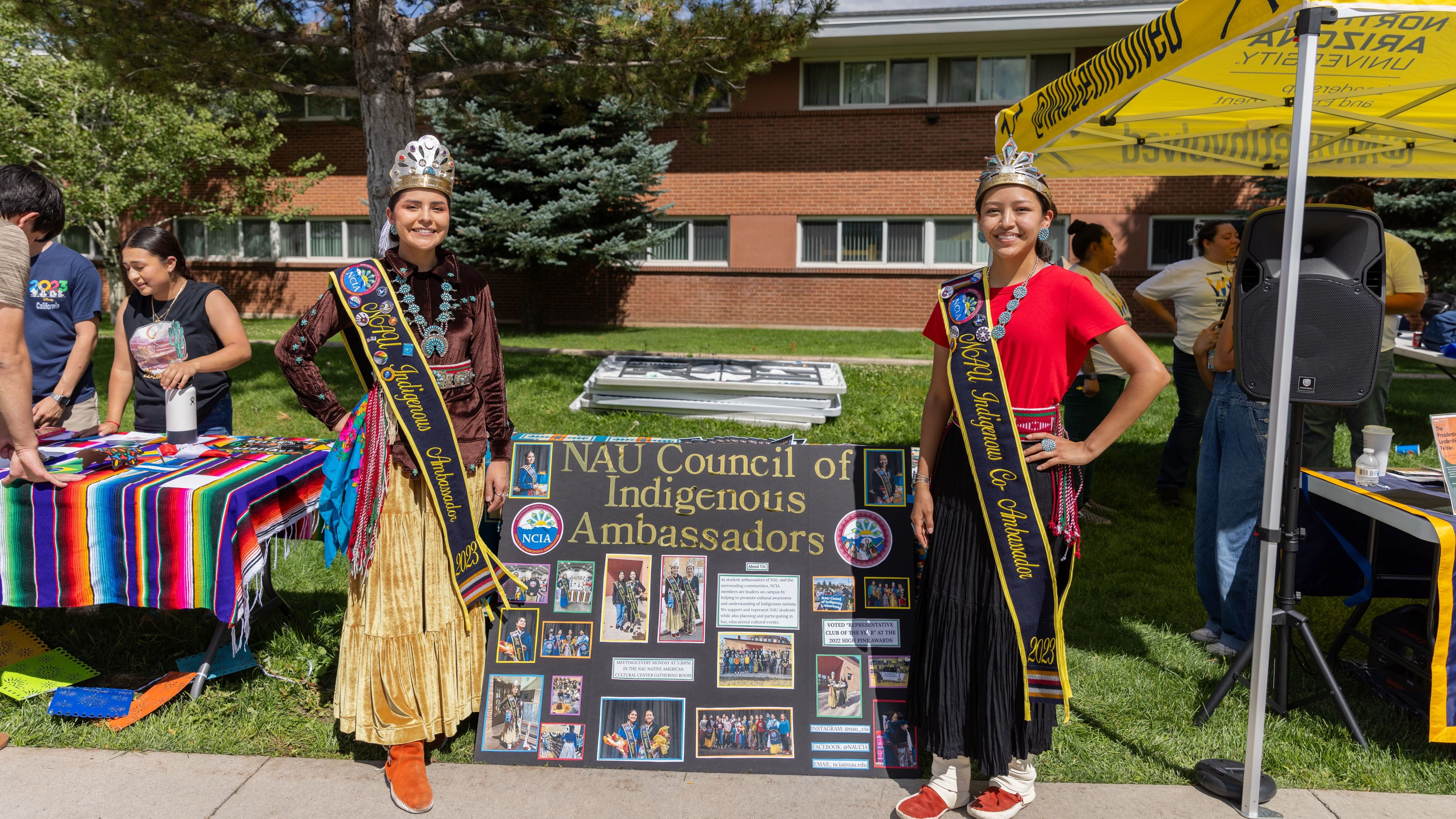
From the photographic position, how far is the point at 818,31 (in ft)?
28.3

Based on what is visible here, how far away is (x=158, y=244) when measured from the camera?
3.93 m

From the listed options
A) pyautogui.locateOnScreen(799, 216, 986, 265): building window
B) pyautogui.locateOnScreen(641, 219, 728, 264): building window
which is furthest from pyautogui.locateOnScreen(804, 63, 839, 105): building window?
pyautogui.locateOnScreen(641, 219, 728, 264): building window

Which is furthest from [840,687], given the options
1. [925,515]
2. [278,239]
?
[278,239]

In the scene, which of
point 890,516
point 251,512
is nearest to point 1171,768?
point 890,516

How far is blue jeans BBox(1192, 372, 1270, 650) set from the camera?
12.8 feet

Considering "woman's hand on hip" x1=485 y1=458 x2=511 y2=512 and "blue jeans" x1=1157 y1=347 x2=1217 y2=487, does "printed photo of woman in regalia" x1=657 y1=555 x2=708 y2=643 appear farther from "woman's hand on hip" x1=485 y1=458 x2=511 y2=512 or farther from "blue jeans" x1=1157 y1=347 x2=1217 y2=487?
"blue jeans" x1=1157 y1=347 x2=1217 y2=487

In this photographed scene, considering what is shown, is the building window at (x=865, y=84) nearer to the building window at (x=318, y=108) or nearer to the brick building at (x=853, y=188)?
the brick building at (x=853, y=188)

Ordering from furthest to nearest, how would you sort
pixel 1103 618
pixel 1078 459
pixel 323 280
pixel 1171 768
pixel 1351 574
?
pixel 323 280 < pixel 1103 618 < pixel 1351 574 < pixel 1171 768 < pixel 1078 459

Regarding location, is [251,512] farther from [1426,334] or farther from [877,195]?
[877,195]

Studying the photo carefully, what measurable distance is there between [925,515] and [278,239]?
19497 mm

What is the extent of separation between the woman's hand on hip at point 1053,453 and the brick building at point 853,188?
14464 millimetres

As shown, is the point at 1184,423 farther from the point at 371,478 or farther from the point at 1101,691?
the point at 371,478

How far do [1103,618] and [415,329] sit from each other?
11.9 feet

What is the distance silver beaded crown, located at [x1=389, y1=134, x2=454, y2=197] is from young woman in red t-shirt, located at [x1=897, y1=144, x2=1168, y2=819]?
1.67 m
